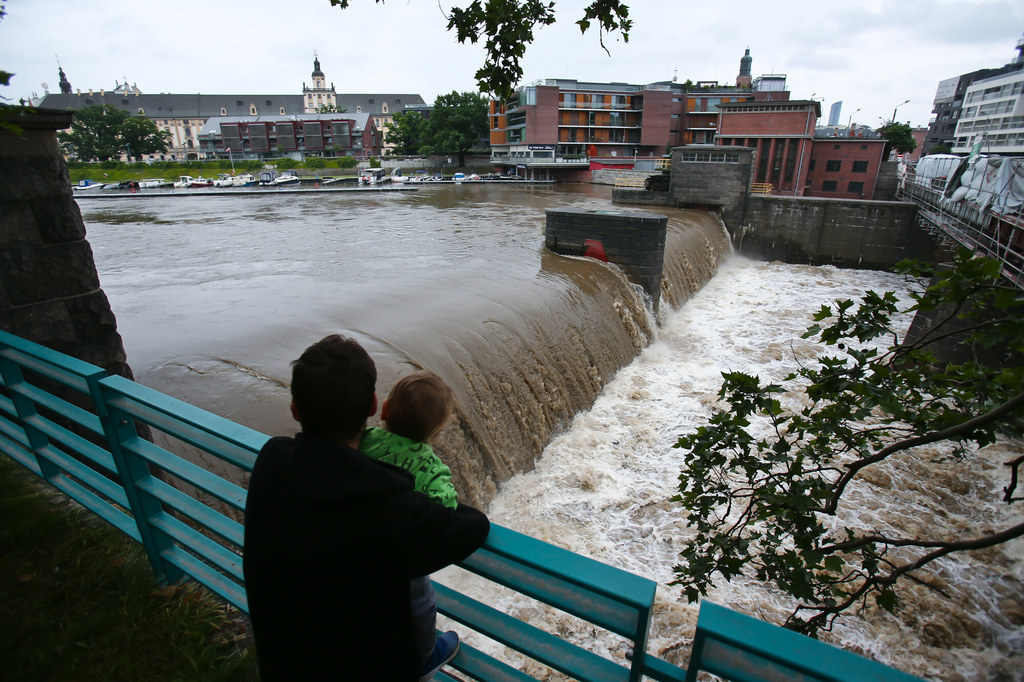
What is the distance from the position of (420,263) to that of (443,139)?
56.7 m

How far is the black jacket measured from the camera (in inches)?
53.3

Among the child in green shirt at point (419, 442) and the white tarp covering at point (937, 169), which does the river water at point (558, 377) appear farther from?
the white tarp covering at point (937, 169)

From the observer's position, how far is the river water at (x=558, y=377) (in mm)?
5414

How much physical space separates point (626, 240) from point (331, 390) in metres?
11.8

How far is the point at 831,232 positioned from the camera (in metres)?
22.9

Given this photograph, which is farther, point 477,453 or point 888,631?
point 477,453

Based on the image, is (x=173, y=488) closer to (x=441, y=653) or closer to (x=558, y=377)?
(x=441, y=653)

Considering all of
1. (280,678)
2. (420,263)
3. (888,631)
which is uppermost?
(280,678)

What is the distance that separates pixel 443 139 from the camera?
6469cm

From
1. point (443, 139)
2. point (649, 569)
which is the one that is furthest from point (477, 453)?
point (443, 139)

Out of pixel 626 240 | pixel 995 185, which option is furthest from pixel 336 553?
Result: pixel 995 185

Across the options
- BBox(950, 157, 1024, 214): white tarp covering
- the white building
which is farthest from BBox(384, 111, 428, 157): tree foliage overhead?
the white building

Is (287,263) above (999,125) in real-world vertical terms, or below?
below

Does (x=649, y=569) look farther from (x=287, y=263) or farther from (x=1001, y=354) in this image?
(x=287, y=263)
